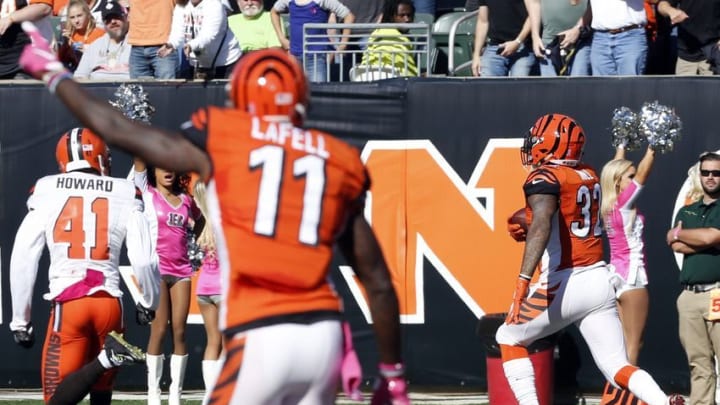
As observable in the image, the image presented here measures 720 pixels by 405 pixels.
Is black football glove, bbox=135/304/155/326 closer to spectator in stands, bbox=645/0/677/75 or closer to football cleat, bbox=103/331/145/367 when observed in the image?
football cleat, bbox=103/331/145/367

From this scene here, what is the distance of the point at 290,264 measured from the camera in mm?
4547

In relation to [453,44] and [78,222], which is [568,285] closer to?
[78,222]

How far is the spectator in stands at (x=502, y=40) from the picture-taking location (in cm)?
1130

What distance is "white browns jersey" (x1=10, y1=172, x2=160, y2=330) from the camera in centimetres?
770

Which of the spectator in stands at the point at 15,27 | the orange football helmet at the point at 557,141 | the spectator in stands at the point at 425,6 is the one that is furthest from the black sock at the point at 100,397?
the spectator in stands at the point at 425,6

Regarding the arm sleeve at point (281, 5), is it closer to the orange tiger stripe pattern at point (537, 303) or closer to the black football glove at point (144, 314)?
the black football glove at point (144, 314)

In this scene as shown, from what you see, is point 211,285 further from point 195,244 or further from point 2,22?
point 2,22

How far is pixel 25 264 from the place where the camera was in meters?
7.68

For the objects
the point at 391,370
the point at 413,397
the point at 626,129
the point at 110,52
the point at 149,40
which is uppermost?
the point at 149,40

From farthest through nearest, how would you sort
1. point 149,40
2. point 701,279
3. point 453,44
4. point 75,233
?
point 453,44
point 149,40
point 701,279
point 75,233

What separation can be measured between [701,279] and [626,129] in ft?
4.16

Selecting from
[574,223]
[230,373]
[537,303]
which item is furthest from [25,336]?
[230,373]

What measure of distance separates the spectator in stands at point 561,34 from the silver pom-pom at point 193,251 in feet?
10.8

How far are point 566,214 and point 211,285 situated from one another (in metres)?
2.84
